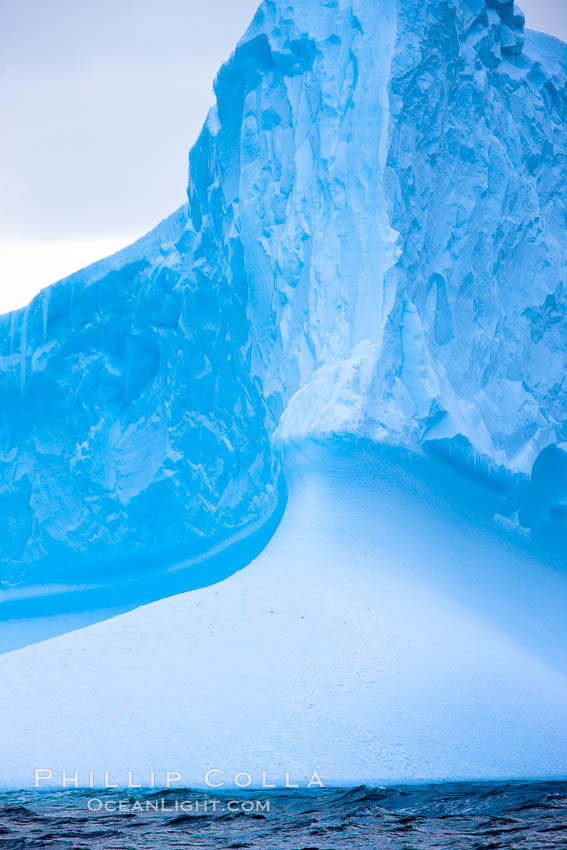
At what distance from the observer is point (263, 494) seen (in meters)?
10.4

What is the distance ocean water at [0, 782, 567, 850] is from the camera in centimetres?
371

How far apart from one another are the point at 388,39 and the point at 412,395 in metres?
3.30

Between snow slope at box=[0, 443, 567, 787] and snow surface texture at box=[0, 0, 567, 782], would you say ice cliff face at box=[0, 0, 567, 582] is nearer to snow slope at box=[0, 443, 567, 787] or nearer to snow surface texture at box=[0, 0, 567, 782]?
snow surface texture at box=[0, 0, 567, 782]

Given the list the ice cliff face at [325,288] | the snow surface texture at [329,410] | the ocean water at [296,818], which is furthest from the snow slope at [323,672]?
the ice cliff face at [325,288]

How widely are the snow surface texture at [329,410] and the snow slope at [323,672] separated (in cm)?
2

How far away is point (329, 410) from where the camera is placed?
7391 mm

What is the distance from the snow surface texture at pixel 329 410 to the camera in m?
5.28

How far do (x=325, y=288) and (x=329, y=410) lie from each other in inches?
55.6

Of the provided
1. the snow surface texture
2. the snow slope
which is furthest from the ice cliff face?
the snow slope

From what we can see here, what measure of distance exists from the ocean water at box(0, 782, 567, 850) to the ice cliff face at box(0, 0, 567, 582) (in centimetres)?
326

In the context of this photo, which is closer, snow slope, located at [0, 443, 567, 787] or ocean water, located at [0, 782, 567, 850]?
ocean water, located at [0, 782, 567, 850]

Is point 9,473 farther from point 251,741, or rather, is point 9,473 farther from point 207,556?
point 251,741

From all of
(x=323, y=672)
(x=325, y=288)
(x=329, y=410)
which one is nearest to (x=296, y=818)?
(x=323, y=672)

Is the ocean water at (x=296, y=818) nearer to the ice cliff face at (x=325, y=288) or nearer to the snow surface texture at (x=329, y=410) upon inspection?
the snow surface texture at (x=329, y=410)
